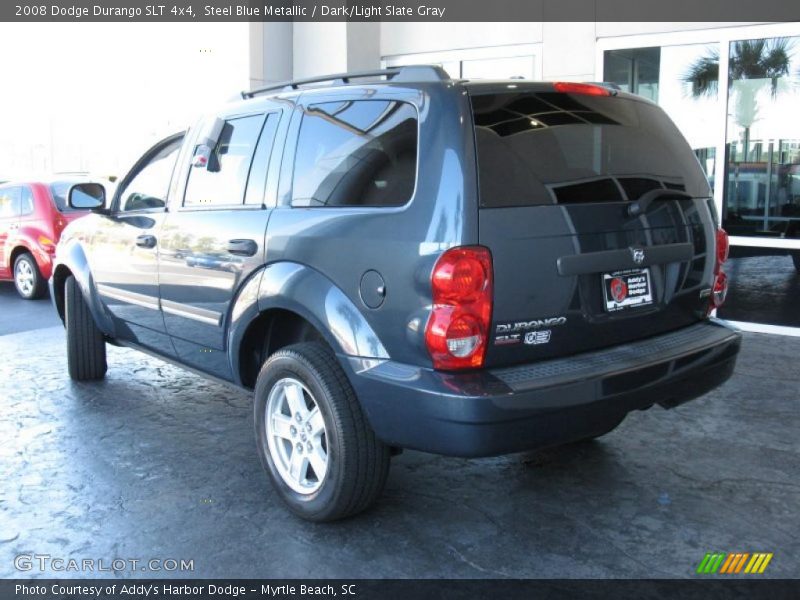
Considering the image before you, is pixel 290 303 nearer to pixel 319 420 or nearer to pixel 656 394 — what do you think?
pixel 319 420

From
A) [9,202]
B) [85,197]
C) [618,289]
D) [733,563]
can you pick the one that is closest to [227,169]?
[85,197]

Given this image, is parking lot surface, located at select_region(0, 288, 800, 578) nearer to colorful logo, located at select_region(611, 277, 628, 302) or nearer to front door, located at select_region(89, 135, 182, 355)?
front door, located at select_region(89, 135, 182, 355)

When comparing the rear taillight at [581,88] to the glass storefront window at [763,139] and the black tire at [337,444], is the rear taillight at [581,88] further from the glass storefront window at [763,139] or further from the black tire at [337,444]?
the glass storefront window at [763,139]

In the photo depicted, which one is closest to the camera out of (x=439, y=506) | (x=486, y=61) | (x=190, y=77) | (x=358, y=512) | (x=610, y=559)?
(x=610, y=559)

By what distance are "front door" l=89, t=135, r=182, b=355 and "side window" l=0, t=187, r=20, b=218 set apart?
5.81 meters

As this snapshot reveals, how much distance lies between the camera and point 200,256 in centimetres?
414

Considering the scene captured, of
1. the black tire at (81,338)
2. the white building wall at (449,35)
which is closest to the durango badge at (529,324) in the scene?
the black tire at (81,338)

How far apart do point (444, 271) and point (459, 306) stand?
5.5 inches

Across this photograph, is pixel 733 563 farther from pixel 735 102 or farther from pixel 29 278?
pixel 29 278

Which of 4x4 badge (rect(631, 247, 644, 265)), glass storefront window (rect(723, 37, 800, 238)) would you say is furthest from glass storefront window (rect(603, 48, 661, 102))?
4x4 badge (rect(631, 247, 644, 265))

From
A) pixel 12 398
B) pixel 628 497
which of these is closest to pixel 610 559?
pixel 628 497

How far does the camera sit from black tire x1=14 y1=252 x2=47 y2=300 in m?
10.1

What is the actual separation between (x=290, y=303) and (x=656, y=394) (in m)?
1.61

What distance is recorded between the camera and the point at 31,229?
1007 centimetres
